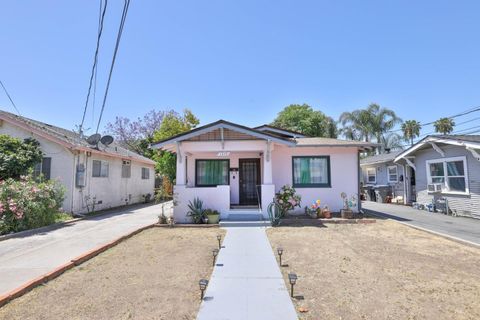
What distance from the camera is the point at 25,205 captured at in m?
8.96

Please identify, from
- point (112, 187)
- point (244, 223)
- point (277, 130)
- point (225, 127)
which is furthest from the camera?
point (112, 187)

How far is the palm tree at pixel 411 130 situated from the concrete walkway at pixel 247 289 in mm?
33384

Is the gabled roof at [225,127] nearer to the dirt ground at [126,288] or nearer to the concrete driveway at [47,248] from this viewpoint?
the concrete driveway at [47,248]

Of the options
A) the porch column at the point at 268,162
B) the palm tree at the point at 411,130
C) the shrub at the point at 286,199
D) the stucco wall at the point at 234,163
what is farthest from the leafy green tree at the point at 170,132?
the palm tree at the point at 411,130

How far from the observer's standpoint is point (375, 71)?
1519 centimetres

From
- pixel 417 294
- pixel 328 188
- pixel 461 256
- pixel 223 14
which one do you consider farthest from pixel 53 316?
pixel 328 188

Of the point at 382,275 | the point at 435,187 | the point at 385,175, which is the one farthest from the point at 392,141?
the point at 382,275

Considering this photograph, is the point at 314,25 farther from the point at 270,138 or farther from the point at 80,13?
the point at 80,13

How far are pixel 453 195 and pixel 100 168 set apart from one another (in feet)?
61.4

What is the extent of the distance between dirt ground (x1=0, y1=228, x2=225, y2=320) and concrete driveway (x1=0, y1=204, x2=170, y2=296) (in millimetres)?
644

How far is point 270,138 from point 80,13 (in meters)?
7.42

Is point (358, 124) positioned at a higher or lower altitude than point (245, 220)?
higher

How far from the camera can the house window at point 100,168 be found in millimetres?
14430

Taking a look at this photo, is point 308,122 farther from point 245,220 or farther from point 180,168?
point 180,168
